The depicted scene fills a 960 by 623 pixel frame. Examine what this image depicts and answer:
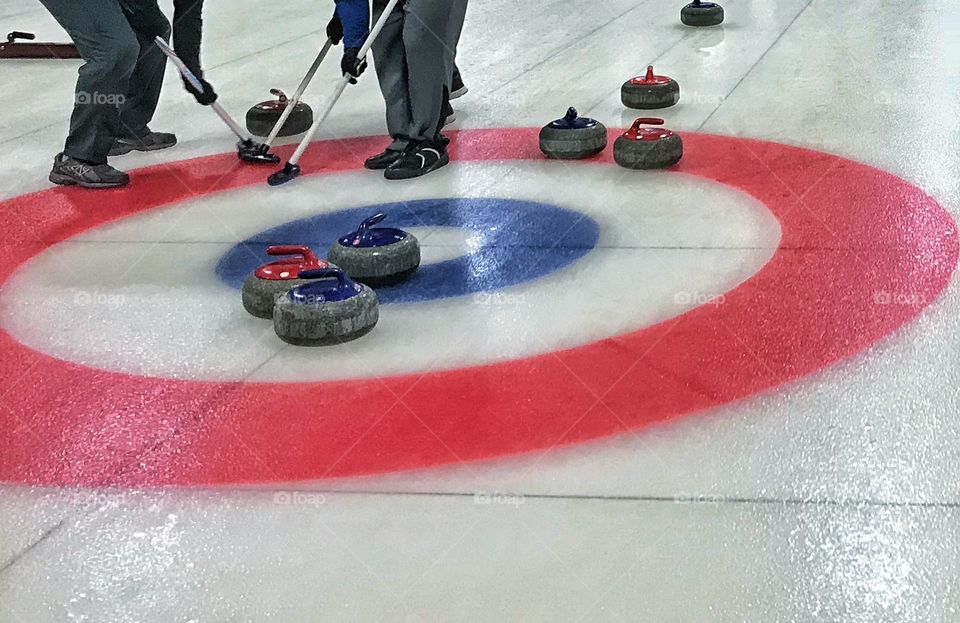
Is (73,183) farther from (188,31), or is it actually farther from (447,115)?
(447,115)

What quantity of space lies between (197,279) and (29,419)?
1089 millimetres

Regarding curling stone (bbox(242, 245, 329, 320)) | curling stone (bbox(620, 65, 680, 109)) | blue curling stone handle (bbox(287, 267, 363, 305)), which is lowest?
curling stone (bbox(620, 65, 680, 109))

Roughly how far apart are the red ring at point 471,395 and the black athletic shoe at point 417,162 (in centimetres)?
174

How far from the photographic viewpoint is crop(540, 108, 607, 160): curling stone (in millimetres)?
5148

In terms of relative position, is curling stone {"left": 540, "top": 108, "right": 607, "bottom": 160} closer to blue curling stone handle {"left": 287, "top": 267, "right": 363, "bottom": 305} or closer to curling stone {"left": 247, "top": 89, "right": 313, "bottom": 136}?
curling stone {"left": 247, "top": 89, "right": 313, "bottom": 136}

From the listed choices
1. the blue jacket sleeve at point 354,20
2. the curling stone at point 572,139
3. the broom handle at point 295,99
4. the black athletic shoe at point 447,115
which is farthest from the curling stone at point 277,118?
the curling stone at point 572,139

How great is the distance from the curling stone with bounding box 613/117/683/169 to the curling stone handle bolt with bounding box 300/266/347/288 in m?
2.03

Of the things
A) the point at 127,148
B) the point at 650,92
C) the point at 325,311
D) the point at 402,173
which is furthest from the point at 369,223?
the point at 650,92

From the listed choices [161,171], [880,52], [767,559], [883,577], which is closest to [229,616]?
[767,559]

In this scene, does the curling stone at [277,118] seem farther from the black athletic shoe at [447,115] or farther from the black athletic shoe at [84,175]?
the black athletic shoe at [84,175]

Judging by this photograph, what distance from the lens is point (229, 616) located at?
2092 mm

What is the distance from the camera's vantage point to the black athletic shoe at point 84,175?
5.07 metres

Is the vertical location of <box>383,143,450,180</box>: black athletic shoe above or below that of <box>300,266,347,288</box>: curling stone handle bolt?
below

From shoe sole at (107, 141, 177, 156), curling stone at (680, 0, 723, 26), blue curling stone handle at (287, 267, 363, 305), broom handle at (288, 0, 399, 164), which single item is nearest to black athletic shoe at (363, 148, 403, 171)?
broom handle at (288, 0, 399, 164)
